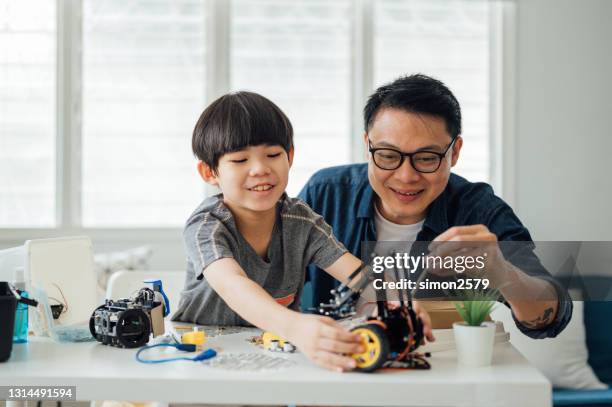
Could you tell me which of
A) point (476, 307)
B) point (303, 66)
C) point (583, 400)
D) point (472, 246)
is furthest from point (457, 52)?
point (476, 307)

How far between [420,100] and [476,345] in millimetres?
715

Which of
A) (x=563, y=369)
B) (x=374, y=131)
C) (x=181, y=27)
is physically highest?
(x=181, y=27)

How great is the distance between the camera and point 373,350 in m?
0.90

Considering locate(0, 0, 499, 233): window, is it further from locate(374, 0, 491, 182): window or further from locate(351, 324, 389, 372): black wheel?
locate(351, 324, 389, 372): black wheel

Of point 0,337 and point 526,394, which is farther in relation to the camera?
point 0,337

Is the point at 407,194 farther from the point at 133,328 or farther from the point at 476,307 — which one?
the point at 133,328

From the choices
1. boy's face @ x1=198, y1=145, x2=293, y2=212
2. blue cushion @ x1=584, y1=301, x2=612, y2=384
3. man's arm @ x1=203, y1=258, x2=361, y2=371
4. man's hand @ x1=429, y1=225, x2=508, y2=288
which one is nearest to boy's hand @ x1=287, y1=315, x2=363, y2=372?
man's arm @ x1=203, y1=258, x2=361, y2=371

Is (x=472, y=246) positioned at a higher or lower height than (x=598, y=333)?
higher

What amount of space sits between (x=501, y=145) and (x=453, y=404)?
274 centimetres

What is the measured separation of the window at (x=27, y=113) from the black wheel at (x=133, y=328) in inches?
96.8

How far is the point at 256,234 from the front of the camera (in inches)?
52.8

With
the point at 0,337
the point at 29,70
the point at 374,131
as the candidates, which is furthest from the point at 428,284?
the point at 29,70

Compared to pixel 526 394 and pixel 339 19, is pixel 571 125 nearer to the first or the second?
pixel 339 19

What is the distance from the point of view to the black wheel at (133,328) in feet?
3.44
